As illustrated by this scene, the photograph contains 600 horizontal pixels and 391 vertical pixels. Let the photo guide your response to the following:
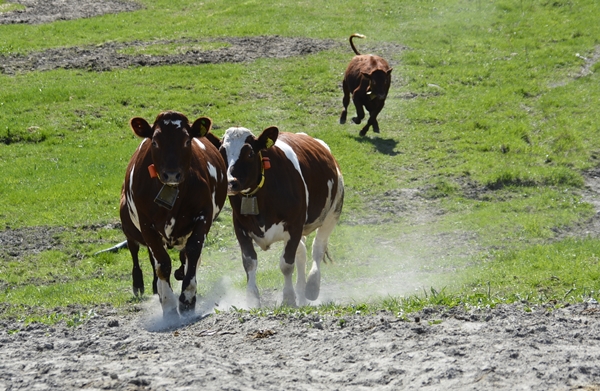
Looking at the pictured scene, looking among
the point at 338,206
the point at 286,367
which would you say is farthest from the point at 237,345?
the point at 338,206

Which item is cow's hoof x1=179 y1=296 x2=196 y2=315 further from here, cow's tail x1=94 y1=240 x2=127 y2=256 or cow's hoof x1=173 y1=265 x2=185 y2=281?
cow's tail x1=94 y1=240 x2=127 y2=256

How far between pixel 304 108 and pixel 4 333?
1802 cm

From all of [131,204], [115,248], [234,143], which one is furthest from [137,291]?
[234,143]

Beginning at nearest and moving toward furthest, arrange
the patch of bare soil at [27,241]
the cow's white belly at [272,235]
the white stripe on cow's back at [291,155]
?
the cow's white belly at [272,235]
the white stripe on cow's back at [291,155]
the patch of bare soil at [27,241]

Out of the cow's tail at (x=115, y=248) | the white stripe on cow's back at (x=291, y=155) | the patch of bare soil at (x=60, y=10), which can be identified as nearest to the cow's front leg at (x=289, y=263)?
the white stripe on cow's back at (x=291, y=155)

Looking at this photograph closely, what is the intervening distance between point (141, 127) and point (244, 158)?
1317 mm

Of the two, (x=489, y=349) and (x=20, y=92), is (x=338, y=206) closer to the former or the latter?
(x=489, y=349)

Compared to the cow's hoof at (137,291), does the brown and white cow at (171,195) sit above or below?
above

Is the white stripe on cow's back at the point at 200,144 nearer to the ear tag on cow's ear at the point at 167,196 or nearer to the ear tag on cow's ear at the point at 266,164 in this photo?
the ear tag on cow's ear at the point at 266,164

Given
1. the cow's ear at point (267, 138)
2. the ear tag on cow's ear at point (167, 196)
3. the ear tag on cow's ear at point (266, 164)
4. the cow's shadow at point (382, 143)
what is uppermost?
the cow's ear at point (267, 138)

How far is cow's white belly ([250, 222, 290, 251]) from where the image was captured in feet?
38.9

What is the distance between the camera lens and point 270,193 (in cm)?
1177

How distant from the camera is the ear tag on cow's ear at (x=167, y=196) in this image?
35.7ft

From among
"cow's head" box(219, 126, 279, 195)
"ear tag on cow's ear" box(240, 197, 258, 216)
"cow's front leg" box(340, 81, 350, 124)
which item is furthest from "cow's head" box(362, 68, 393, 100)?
"ear tag on cow's ear" box(240, 197, 258, 216)
